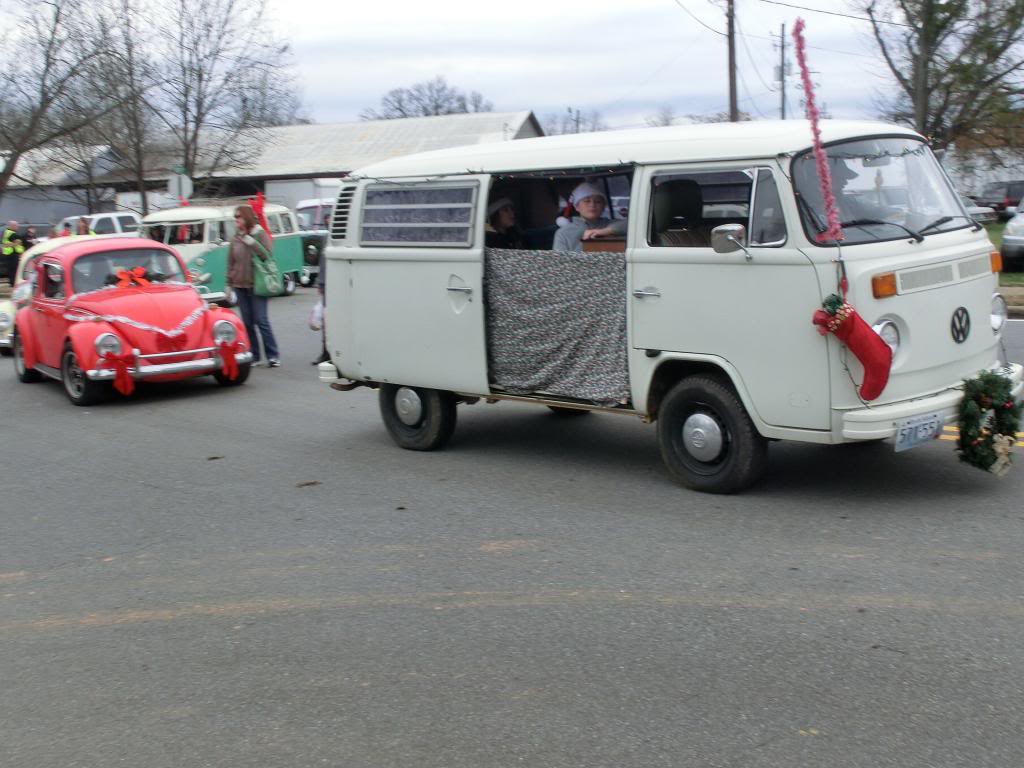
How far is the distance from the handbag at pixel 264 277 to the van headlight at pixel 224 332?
1074mm

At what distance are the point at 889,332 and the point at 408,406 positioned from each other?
385 cm

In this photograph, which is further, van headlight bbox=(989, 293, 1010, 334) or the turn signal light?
van headlight bbox=(989, 293, 1010, 334)

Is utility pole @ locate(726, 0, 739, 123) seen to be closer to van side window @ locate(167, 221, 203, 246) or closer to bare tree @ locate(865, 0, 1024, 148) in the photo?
bare tree @ locate(865, 0, 1024, 148)

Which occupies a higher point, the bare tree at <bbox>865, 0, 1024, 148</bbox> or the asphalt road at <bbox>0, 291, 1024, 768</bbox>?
the bare tree at <bbox>865, 0, 1024, 148</bbox>

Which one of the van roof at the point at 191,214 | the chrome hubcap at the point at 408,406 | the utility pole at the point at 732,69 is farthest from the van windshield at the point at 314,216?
the chrome hubcap at the point at 408,406

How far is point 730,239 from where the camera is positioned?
20.7 ft

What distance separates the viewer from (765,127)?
663 cm

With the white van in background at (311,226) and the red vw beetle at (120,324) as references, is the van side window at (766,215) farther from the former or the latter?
the white van in background at (311,226)

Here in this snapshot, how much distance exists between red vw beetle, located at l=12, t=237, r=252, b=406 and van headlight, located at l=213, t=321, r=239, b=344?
1 cm

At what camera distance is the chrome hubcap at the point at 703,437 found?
6.74m

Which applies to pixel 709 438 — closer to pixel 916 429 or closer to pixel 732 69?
pixel 916 429

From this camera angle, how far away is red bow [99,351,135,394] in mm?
11531

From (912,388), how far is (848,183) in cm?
119

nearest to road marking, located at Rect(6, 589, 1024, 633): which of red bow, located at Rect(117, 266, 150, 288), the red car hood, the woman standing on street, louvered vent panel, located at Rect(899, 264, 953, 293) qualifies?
louvered vent panel, located at Rect(899, 264, 953, 293)
